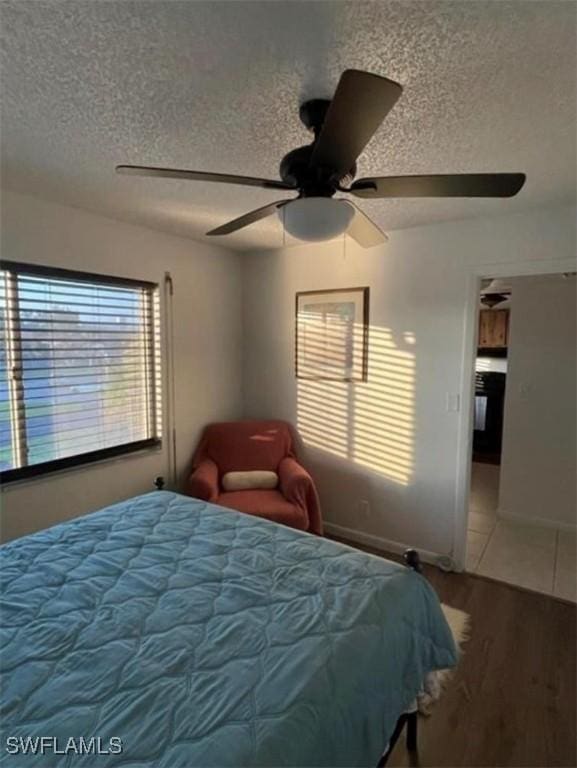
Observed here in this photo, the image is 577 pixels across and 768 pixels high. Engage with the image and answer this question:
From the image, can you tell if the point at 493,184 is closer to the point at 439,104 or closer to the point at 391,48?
the point at 439,104

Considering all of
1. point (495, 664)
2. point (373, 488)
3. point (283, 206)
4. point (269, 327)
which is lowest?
point (495, 664)

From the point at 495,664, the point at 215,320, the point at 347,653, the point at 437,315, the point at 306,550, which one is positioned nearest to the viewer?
the point at 347,653

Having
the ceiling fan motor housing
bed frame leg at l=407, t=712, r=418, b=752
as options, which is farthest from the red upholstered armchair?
the ceiling fan motor housing

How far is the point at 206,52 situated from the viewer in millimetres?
1216

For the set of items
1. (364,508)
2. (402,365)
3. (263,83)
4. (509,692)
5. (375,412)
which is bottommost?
(509,692)

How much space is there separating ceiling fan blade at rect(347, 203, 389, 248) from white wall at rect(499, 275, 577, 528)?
2.23 metres

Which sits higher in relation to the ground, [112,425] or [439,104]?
[439,104]

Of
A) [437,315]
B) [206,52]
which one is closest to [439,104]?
[206,52]

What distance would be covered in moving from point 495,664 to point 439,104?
2.51 metres

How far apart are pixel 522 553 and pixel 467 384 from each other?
4.72ft

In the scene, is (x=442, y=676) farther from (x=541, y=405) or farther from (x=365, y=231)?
(x=541, y=405)

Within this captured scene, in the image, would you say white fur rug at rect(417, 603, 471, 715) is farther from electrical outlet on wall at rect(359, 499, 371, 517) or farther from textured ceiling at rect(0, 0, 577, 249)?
textured ceiling at rect(0, 0, 577, 249)

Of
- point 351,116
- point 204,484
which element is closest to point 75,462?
point 204,484

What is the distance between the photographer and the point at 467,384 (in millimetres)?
2795
